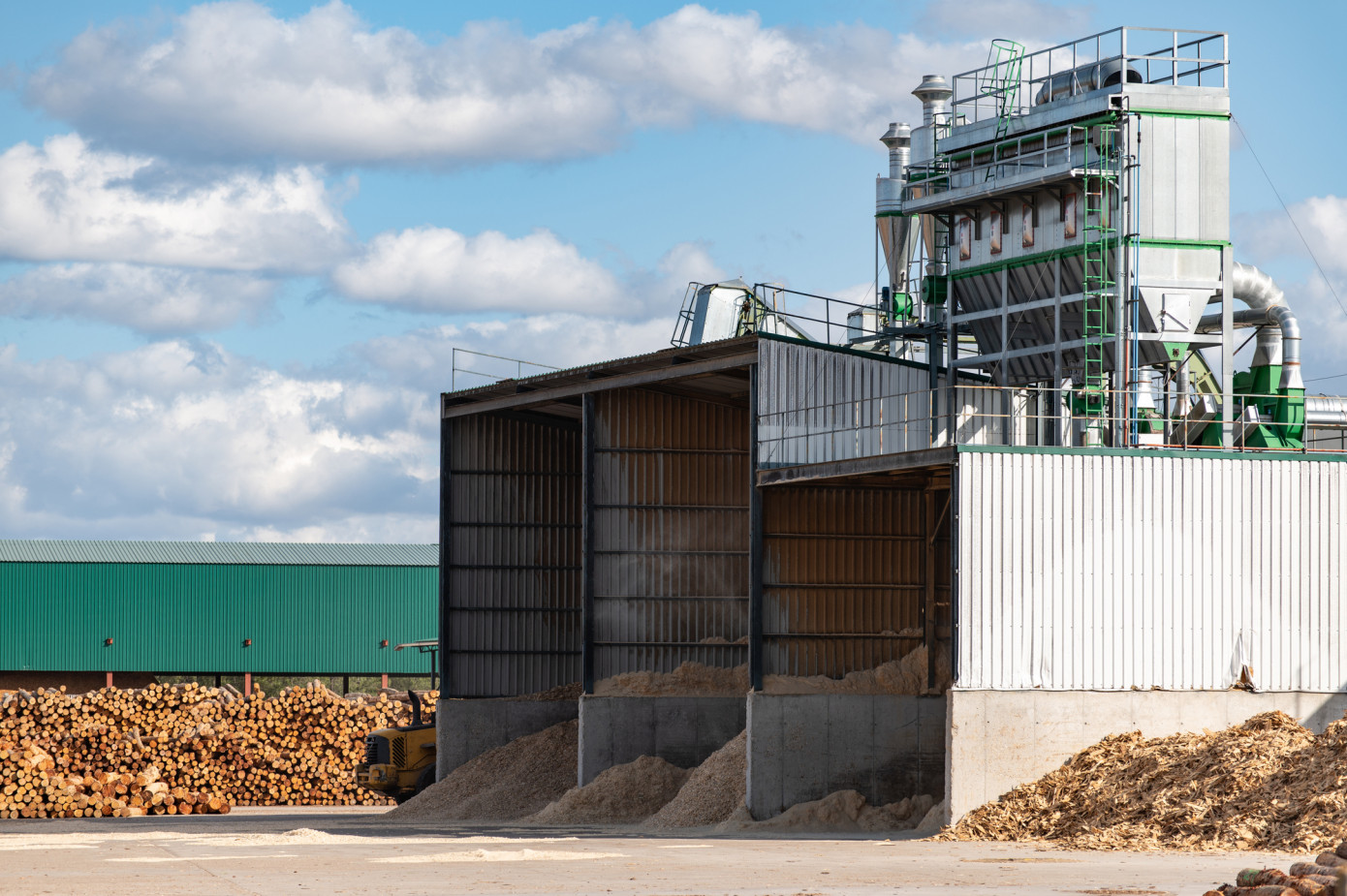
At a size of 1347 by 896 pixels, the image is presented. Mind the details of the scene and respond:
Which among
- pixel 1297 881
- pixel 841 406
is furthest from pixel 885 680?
pixel 1297 881

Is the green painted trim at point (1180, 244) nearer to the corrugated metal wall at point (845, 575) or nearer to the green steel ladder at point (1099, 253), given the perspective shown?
the green steel ladder at point (1099, 253)

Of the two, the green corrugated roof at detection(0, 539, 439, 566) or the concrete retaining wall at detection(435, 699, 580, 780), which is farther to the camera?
the green corrugated roof at detection(0, 539, 439, 566)

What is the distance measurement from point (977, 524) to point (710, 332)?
1513 centimetres

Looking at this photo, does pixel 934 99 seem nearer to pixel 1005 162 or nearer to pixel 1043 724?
pixel 1005 162

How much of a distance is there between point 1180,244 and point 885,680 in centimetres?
978

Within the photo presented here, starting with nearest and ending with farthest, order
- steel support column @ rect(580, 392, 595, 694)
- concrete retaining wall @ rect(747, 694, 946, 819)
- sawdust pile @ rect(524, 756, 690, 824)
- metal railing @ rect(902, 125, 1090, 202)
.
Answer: concrete retaining wall @ rect(747, 694, 946, 819) < metal railing @ rect(902, 125, 1090, 202) < sawdust pile @ rect(524, 756, 690, 824) < steel support column @ rect(580, 392, 595, 694)

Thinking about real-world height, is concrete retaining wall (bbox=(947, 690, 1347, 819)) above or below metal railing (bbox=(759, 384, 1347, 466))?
below

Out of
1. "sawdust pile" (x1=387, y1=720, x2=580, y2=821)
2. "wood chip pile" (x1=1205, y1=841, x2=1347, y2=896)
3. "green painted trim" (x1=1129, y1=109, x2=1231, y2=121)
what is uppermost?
"green painted trim" (x1=1129, y1=109, x2=1231, y2=121)

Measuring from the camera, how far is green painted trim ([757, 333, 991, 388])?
32156 millimetres

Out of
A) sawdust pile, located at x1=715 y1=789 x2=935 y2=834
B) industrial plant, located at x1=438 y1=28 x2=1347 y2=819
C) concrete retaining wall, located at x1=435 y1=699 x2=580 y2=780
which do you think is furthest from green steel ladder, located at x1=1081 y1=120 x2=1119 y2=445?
concrete retaining wall, located at x1=435 y1=699 x2=580 y2=780

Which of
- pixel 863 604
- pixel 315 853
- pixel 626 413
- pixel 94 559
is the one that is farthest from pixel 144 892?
pixel 94 559

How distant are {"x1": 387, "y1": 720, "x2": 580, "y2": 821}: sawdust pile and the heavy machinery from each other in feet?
4.02

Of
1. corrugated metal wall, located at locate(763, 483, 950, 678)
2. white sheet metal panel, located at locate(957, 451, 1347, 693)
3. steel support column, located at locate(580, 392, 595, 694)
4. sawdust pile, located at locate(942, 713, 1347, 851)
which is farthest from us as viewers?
steel support column, located at locate(580, 392, 595, 694)

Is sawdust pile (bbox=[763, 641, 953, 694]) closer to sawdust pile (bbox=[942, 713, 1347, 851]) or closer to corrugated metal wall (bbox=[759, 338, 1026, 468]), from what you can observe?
corrugated metal wall (bbox=[759, 338, 1026, 468])
